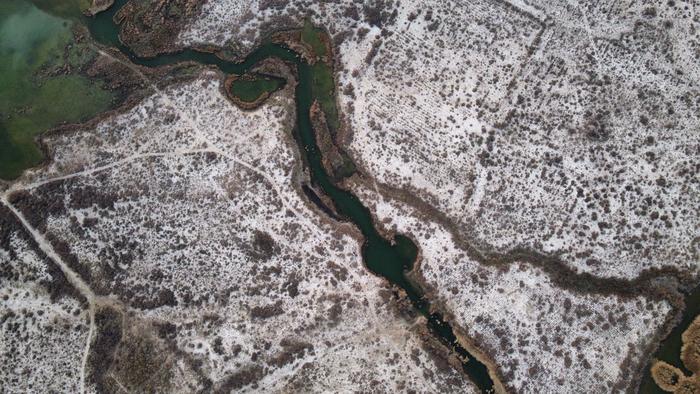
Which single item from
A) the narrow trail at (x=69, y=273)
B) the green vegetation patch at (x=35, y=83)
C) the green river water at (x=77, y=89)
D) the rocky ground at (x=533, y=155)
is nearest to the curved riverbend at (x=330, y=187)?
the green river water at (x=77, y=89)

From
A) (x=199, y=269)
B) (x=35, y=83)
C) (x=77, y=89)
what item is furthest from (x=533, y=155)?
(x=35, y=83)

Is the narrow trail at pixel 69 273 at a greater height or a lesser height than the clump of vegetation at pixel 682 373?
lesser

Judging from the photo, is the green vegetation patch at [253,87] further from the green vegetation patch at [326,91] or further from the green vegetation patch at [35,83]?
the green vegetation patch at [35,83]

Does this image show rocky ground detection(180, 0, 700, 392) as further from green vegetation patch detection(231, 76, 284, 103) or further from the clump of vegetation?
green vegetation patch detection(231, 76, 284, 103)

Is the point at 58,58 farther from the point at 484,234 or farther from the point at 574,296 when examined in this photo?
the point at 574,296

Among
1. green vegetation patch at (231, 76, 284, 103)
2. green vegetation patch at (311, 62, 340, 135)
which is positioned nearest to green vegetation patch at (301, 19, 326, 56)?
green vegetation patch at (311, 62, 340, 135)

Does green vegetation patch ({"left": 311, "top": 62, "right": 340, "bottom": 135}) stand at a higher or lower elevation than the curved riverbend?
higher
